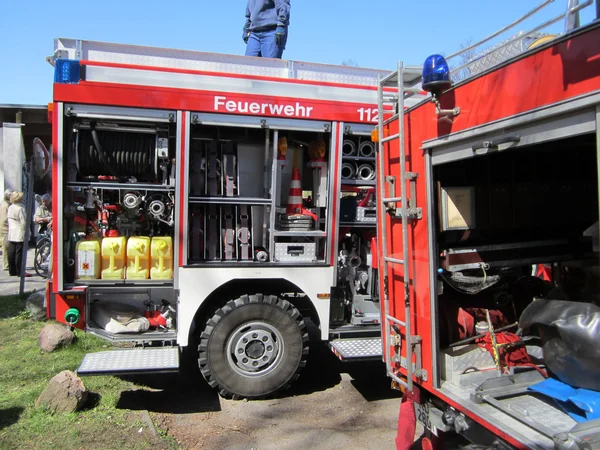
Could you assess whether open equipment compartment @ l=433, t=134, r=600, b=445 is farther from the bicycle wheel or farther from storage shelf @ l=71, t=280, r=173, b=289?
the bicycle wheel

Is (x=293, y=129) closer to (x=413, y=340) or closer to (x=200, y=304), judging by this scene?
(x=200, y=304)

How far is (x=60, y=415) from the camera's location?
4.23 metres

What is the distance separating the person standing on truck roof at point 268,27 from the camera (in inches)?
299

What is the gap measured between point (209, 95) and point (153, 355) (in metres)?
2.51

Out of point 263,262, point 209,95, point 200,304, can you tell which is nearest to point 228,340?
point 200,304

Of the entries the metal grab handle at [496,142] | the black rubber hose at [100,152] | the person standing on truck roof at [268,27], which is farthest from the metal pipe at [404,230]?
the person standing on truck roof at [268,27]

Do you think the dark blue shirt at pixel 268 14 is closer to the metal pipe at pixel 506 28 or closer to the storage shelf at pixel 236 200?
the storage shelf at pixel 236 200

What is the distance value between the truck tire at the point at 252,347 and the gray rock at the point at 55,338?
213cm

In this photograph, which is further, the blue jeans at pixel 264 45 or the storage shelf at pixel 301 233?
the blue jeans at pixel 264 45

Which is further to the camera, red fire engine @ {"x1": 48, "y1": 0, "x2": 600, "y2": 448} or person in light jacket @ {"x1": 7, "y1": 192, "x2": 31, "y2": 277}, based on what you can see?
person in light jacket @ {"x1": 7, "y1": 192, "x2": 31, "y2": 277}

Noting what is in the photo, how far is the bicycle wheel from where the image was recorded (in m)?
10.9

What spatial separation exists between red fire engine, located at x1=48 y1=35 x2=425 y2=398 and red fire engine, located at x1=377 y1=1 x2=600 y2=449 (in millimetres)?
1433

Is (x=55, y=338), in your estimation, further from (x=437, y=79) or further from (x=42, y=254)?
(x=42, y=254)

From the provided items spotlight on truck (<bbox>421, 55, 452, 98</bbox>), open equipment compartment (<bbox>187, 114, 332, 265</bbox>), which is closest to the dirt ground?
open equipment compartment (<bbox>187, 114, 332, 265</bbox>)
